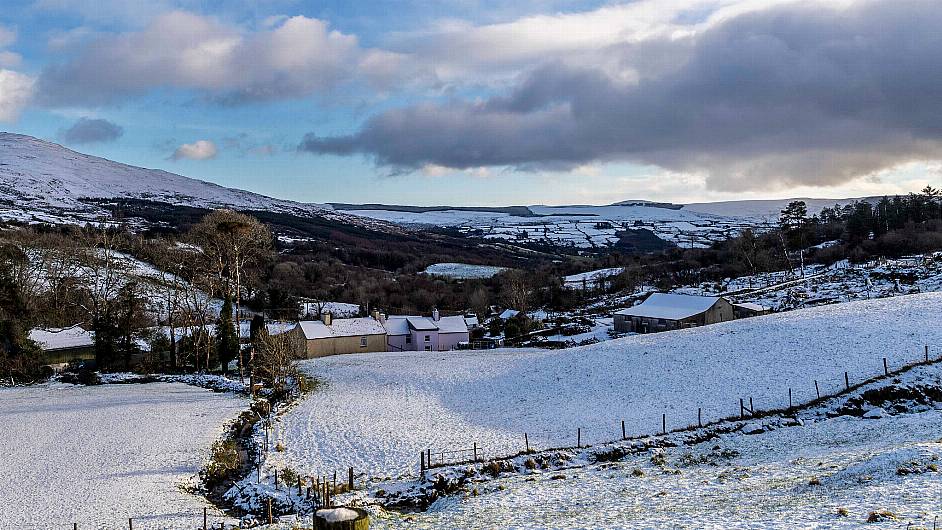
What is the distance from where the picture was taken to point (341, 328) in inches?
2408

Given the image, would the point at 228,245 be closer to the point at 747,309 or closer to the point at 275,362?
the point at 275,362

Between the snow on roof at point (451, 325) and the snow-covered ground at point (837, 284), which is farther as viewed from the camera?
the snow on roof at point (451, 325)

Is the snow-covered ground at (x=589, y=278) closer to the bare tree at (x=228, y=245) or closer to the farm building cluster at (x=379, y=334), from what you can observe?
the farm building cluster at (x=379, y=334)

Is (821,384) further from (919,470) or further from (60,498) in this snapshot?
(60,498)

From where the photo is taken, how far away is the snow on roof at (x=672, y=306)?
200ft

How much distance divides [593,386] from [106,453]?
2576 centimetres

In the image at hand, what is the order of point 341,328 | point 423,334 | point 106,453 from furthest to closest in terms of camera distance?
1. point 423,334
2. point 341,328
3. point 106,453

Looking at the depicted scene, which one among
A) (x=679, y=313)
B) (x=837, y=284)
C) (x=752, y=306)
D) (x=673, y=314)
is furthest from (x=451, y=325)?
(x=837, y=284)

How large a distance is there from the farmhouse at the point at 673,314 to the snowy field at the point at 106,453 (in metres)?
40.8

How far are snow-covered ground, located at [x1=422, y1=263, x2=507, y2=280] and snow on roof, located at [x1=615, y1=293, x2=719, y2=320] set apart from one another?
6543cm

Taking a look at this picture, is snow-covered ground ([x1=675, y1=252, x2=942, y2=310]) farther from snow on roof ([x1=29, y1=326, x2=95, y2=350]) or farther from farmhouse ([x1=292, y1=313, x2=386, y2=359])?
snow on roof ([x1=29, y1=326, x2=95, y2=350])

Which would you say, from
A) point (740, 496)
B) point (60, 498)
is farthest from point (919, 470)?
point (60, 498)

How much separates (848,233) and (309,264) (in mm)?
108772

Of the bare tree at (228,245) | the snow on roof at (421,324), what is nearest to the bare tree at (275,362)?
the bare tree at (228,245)
